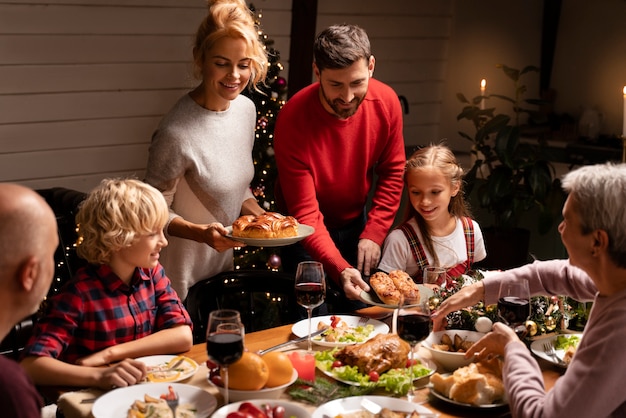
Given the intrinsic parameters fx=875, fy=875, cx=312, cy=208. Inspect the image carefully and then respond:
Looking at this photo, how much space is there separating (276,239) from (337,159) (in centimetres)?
63

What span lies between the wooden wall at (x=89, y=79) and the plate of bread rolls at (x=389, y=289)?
1.81m

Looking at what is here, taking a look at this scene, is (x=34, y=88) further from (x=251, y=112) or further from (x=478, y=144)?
(x=478, y=144)

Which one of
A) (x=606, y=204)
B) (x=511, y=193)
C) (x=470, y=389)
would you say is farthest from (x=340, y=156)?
(x=511, y=193)

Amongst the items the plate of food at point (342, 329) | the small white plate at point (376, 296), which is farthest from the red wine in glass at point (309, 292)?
the small white plate at point (376, 296)

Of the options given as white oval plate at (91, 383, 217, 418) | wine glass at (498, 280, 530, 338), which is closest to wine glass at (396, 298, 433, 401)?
wine glass at (498, 280, 530, 338)

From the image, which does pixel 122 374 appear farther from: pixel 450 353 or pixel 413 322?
pixel 450 353

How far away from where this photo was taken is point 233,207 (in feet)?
11.0

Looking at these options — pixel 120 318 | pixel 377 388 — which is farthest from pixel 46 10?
pixel 377 388

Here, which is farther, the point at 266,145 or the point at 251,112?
the point at 266,145

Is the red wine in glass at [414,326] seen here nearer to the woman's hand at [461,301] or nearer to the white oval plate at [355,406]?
the white oval plate at [355,406]

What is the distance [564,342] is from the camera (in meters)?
2.49

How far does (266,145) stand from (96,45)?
1013 millimetres

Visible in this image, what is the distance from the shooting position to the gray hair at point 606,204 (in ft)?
6.33

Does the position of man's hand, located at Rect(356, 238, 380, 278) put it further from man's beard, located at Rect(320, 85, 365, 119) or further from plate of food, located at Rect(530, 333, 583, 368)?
plate of food, located at Rect(530, 333, 583, 368)
